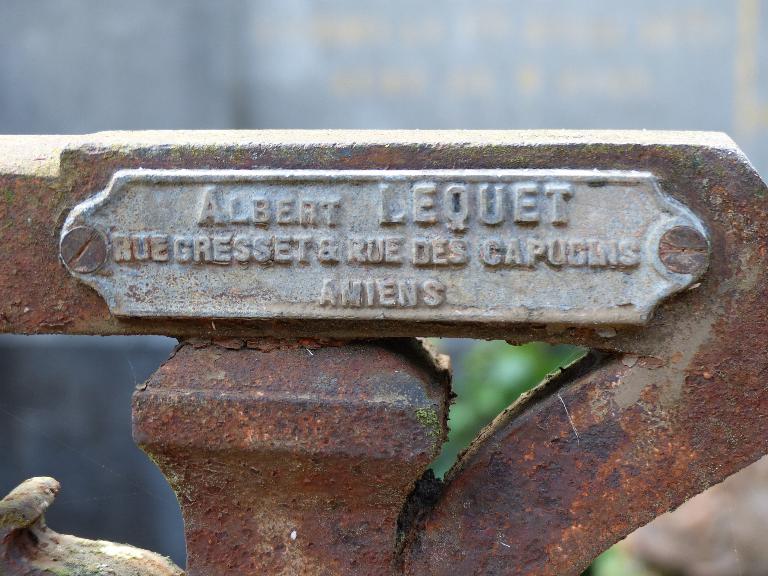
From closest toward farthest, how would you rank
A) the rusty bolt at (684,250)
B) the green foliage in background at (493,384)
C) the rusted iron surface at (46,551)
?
the rusty bolt at (684,250) → the rusted iron surface at (46,551) → the green foliage in background at (493,384)

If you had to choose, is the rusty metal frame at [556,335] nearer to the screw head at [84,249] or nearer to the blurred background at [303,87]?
the screw head at [84,249]

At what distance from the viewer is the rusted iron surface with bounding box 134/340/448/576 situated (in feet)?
4.33

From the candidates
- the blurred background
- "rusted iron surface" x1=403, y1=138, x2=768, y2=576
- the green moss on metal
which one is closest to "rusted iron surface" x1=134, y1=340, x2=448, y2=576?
the green moss on metal

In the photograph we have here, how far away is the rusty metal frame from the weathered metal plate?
0.12ft

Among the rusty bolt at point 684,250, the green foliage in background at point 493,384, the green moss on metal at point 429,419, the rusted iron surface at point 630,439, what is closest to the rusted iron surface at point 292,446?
the green moss on metal at point 429,419

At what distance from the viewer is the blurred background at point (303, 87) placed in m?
4.08

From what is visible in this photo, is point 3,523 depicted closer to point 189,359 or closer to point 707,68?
point 189,359

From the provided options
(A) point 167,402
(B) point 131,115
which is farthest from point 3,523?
(B) point 131,115

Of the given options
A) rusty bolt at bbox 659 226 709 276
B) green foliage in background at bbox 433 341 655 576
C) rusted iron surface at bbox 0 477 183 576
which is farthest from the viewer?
green foliage in background at bbox 433 341 655 576

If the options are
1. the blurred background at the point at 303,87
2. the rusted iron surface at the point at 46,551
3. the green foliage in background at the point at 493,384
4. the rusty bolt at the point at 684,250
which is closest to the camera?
the rusty bolt at the point at 684,250

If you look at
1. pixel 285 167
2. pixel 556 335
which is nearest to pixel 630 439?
pixel 556 335

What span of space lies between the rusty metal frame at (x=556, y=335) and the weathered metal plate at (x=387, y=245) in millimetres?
38

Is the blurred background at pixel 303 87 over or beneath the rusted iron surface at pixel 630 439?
beneath

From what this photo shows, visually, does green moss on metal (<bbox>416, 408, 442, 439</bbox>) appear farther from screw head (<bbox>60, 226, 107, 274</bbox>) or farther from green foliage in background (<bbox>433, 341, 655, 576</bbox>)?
green foliage in background (<bbox>433, 341, 655, 576</bbox>)
